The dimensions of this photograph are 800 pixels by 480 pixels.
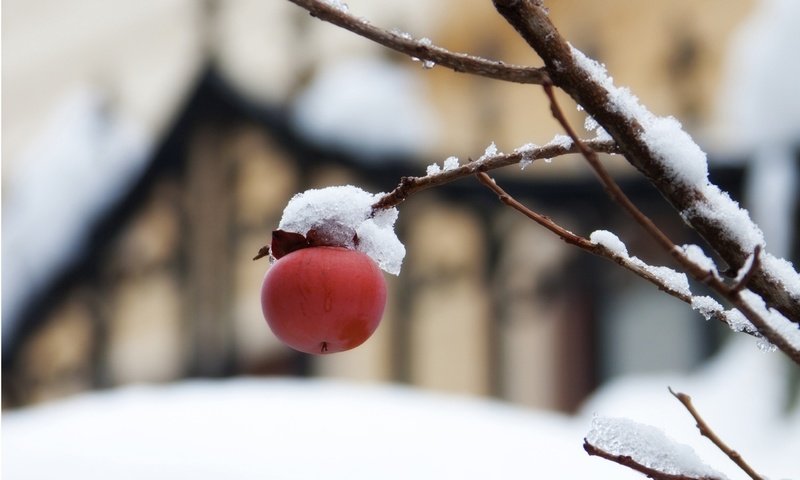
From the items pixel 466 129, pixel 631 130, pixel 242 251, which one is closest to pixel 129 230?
pixel 242 251

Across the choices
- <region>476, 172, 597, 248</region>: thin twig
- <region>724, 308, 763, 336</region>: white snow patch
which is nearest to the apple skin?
<region>476, 172, 597, 248</region>: thin twig

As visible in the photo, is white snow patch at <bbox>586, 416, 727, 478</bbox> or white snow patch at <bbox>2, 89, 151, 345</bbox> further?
white snow patch at <bbox>2, 89, 151, 345</bbox>

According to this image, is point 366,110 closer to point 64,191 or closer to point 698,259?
point 64,191

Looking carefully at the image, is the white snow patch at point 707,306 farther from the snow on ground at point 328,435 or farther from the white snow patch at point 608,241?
the snow on ground at point 328,435

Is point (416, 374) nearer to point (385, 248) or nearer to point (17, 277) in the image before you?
point (17, 277)

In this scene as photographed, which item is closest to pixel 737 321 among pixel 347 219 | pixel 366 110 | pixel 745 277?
pixel 745 277

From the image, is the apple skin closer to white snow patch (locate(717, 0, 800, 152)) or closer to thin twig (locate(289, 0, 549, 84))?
thin twig (locate(289, 0, 549, 84))

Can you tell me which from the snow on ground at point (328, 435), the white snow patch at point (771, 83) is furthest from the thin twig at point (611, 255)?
the white snow patch at point (771, 83)
